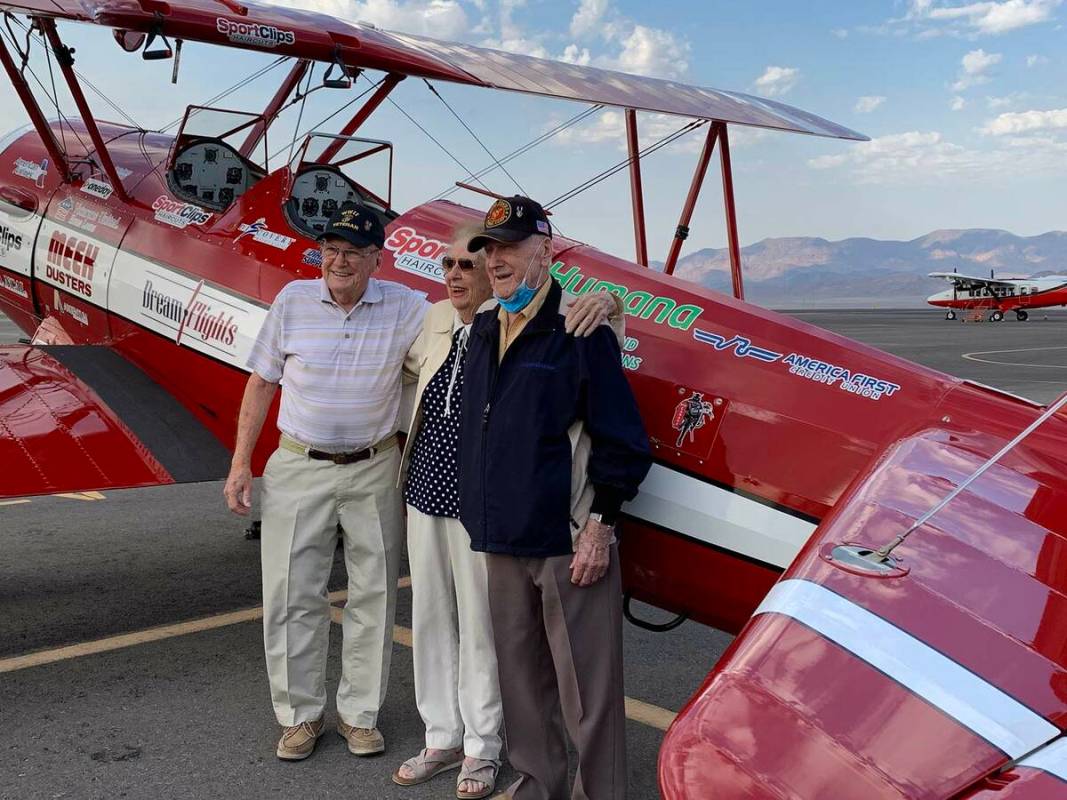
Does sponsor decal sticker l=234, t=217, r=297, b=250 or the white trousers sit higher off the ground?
sponsor decal sticker l=234, t=217, r=297, b=250

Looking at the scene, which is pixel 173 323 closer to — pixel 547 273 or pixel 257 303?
pixel 257 303

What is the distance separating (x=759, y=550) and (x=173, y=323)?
2957 millimetres

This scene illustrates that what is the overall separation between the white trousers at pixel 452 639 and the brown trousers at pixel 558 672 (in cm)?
16

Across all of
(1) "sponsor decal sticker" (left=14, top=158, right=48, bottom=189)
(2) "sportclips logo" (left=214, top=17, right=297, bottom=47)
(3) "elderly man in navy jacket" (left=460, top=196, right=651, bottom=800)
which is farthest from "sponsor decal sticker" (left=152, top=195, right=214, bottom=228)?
(3) "elderly man in navy jacket" (left=460, top=196, right=651, bottom=800)

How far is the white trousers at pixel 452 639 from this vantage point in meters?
3.35

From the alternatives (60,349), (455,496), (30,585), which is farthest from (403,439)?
(30,585)

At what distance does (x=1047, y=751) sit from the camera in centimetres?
152

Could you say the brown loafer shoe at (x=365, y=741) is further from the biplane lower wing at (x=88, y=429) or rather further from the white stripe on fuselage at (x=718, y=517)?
the biplane lower wing at (x=88, y=429)

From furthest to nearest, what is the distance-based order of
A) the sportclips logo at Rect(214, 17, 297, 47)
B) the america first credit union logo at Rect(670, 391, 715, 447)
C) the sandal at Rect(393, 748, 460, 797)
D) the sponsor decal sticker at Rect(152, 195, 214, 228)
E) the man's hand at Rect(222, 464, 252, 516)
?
the sponsor decal sticker at Rect(152, 195, 214, 228)
the sportclips logo at Rect(214, 17, 297, 47)
the man's hand at Rect(222, 464, 252, 516)
the sandal at Rect(393, 748, 460, 797)
the america first credit union logo at Rect(670, 391, 715, 447)

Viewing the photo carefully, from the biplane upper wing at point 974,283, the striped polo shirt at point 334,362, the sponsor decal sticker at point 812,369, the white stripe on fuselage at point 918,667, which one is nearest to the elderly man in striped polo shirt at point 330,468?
the striped polo shirt at point 334,362

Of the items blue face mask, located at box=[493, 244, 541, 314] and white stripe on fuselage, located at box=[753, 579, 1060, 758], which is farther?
blue face mask, located at box=[493, 244, 541, 314]

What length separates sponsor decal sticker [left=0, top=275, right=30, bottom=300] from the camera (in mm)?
6031

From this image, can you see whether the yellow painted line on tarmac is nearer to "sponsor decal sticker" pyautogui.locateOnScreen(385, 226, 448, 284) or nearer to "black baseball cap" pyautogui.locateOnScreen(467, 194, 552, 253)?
"sponsor decal sticker" pyautogui.locateOnScreen(385, 226, 448, 284)

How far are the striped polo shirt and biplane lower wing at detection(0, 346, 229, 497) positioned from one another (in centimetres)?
117
